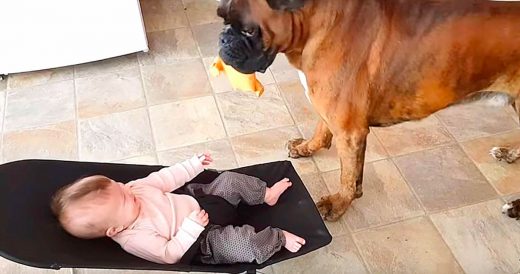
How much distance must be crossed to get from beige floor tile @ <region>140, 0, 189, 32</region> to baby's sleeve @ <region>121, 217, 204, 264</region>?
4.39ft

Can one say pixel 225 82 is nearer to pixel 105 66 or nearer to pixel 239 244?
pixel 105 66

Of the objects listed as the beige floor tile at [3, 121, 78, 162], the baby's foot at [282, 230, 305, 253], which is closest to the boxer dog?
the baby's foot at [282, 230, 305, 253]

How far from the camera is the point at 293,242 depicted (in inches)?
55.7

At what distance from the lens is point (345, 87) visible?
1.45 m

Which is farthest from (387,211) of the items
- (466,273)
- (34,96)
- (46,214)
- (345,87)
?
(34,96)

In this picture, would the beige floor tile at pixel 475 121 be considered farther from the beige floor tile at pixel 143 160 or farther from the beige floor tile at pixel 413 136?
the beige floor tile at pixel 143 160

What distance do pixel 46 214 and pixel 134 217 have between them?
19cm

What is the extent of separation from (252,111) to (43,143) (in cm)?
71

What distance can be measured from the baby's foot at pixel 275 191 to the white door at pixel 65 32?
3.28 ft

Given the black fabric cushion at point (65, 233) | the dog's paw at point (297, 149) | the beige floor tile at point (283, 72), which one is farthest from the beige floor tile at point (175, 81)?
the black fabric cushion at point (65, 233)

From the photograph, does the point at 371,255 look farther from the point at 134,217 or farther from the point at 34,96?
the point at 34,96

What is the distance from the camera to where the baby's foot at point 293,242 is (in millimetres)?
1410

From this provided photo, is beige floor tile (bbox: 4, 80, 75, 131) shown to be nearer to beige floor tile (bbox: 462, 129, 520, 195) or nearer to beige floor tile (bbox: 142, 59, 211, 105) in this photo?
beige floor tile (bbox: 142, 59, 211, 105)

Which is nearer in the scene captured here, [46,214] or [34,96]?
[46,214]
